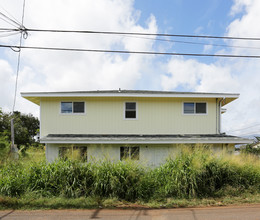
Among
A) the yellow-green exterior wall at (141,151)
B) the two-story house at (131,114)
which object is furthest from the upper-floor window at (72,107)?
the yellow-green exterior wall at (141,151)

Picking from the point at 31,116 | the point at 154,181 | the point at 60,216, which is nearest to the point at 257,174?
the point at 154,181

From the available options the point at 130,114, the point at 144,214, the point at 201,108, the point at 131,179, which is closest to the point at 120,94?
the point at 130,114

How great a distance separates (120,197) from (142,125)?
600 centimetres

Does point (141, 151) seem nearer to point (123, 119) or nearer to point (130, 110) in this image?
point (123, 119)

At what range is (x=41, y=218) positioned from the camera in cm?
516

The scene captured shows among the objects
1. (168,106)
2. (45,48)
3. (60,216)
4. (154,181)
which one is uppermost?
(45,48)

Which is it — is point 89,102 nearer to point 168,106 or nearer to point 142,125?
point 142,125

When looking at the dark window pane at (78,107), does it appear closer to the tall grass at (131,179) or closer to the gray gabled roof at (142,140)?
the gray gabled roof at (142,140)

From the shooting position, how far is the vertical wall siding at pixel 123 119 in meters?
12.0

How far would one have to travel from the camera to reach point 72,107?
40.0 feet

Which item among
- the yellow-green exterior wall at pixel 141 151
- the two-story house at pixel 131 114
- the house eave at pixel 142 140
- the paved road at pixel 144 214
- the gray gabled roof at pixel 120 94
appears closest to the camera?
the paved road at pixel 144 214

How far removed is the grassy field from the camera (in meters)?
6.21

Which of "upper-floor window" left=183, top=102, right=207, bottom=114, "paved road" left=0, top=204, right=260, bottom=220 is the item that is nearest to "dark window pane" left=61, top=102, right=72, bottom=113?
"paved road" left=0, top=204, right=260, bottom=220

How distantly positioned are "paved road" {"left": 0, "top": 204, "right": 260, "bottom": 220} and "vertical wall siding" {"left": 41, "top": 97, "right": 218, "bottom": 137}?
6.55 m
